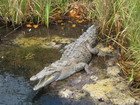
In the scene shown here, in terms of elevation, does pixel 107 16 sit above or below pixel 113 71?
above

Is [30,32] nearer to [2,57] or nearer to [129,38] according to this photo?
[2,57]

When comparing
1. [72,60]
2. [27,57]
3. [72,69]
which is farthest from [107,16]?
[27,57]

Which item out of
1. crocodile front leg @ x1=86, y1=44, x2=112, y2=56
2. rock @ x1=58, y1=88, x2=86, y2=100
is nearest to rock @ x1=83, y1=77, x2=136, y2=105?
rock @ x1=58, y1=88, x2=86, y2=100

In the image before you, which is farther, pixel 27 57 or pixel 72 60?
pixel 27 57

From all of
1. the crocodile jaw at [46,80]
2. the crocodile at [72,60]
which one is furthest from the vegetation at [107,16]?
the crocodile jaw at [46,80]

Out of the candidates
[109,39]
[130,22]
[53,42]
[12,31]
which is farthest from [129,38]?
[12,31]

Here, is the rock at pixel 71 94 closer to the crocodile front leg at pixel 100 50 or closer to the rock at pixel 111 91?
the rock at pixel 111 91

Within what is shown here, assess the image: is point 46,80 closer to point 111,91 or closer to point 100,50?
point 111,91
